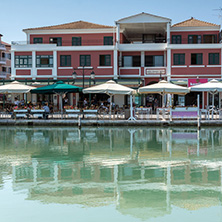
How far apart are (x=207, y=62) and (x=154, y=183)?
29.9m

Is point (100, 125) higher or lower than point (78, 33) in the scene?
lower

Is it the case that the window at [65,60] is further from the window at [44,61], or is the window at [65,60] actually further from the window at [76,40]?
the window at [76,40]

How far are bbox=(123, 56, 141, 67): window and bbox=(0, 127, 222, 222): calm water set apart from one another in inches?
849

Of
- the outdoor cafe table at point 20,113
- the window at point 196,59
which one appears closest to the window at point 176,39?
the window at point 196,59

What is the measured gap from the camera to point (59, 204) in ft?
29.2

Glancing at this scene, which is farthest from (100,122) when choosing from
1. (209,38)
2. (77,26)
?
(209,38)

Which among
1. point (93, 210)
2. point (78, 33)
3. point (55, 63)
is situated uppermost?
point (78, 33)

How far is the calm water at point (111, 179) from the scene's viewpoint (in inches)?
328

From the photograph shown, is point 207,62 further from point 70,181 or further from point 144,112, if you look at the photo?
point 70,181

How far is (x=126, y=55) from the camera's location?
132ft

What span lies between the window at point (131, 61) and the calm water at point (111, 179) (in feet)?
70.8

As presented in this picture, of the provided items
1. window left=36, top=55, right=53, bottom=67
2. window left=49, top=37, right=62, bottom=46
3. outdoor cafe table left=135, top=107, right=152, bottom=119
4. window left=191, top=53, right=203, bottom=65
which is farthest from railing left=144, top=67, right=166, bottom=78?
outdoor cafe table left=135, top=107, right=152, bottom=119

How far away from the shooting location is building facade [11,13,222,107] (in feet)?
126

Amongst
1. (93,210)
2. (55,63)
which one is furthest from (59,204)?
(55,63)
